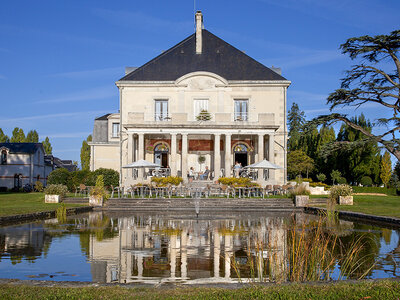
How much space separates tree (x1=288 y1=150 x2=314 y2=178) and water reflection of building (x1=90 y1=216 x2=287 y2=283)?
3494cm

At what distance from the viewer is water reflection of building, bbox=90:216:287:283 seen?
674cm

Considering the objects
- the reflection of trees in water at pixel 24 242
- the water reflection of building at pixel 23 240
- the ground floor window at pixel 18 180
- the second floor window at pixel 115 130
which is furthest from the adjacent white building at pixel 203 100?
the ground floor window at pixel 18 180

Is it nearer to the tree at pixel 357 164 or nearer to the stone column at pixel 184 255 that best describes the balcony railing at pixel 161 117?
the tree at pixel 357 164

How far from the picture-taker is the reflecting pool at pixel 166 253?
6.79m

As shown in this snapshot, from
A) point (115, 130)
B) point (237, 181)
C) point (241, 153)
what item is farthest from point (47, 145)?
point (237, 181)

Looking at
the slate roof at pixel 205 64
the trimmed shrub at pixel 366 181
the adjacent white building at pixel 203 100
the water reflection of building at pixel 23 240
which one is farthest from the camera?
the trimmed shrub at pixel 366 181

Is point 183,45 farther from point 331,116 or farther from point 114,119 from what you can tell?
point 331,116

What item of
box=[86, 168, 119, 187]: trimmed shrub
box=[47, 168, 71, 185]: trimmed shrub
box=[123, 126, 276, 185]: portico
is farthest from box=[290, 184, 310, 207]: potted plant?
box=[47, 168, 71, 185]: trimmed shrub

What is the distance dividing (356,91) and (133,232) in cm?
2504

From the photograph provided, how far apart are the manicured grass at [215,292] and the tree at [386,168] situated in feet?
141

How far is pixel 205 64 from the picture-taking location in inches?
1537

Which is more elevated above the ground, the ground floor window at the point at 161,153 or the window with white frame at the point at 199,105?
the window with white frame at the point at 199,105

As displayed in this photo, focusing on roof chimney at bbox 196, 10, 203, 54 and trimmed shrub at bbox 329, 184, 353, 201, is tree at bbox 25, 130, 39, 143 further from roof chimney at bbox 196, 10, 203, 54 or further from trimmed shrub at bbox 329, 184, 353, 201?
trimmed shrub at bbox 329, 184, 353, 201

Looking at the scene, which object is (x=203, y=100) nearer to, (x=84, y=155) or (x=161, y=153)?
(x=161, y=153)
